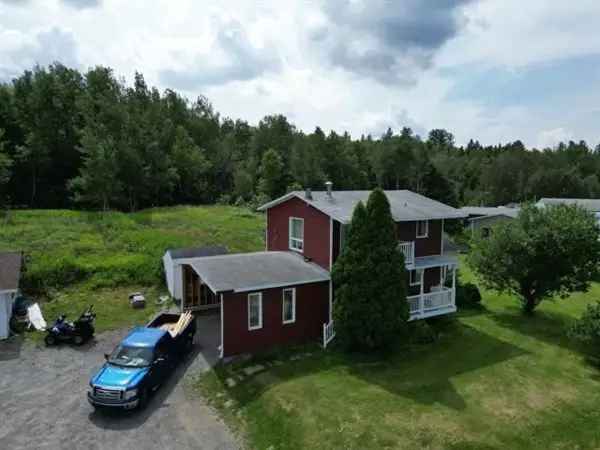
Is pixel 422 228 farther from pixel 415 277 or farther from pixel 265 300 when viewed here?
pixel 265 300

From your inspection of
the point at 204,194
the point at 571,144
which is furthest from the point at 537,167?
the point at 204,194

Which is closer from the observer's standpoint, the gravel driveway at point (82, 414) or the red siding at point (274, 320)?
the gravel driveway at point (82, 414)

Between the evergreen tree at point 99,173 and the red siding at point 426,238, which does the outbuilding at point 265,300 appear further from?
→ the evergreen tree at point 99,173

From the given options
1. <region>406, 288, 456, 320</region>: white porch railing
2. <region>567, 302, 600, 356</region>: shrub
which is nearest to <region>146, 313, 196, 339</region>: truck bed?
<region>406, 288, 456, 320</region>: white porch railing

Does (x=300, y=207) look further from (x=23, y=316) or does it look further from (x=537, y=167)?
(x=537, y=167)

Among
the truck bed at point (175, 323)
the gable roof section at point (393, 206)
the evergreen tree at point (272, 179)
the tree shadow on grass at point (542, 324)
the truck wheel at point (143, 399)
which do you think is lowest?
the tree shadow on grass at point (542, 324)

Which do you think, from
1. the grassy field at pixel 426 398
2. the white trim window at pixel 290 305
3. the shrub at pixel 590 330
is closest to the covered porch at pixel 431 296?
the grassy field at pixel 426 398

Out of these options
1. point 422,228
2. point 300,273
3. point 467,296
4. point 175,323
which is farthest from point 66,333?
point 467,296

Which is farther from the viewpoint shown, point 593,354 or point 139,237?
point 139,237
